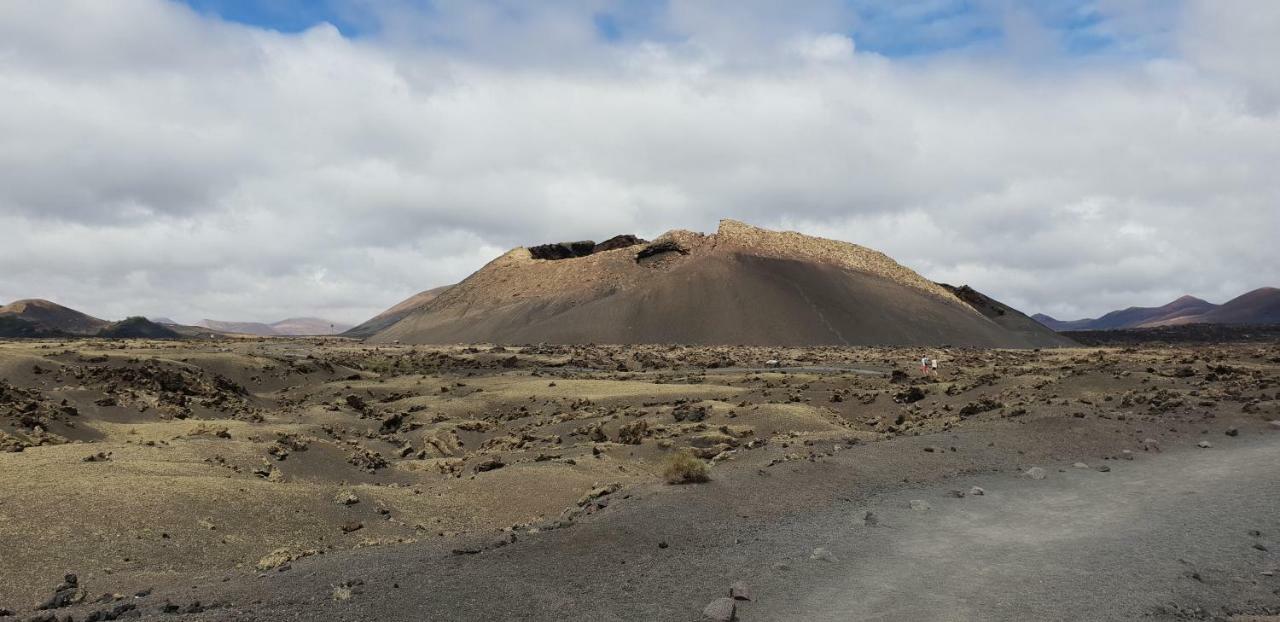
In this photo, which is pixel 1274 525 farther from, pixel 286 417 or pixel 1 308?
pixel 1 308

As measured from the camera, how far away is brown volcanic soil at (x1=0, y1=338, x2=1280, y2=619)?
26.9ft

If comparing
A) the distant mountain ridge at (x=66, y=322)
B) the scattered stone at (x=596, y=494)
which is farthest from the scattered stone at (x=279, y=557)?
the distant mountain ridge at (x=66, y=322)

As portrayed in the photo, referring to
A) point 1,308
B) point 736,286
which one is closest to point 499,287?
point 736,286

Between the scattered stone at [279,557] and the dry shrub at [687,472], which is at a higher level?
the dry shrub at [687,472]

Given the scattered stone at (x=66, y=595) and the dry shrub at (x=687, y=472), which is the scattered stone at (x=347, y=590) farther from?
the dry shrub at (x=687, y=472)

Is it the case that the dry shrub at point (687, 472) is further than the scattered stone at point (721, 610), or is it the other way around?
the dry shrub at point (687, 472)

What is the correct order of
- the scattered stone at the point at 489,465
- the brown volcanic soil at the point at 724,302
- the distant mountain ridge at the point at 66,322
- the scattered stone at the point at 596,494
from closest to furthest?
the scattered stone at the point at 596,494 → the scattered stone at the point at 489,465 → the brown volcanic soil at the point at 724,302 → the distant mountain ridge at the point at 66,322

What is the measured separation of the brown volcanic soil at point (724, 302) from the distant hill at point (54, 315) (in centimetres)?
9533

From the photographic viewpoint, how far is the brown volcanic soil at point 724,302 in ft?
253

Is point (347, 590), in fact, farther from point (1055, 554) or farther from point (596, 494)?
point (1055, 554)

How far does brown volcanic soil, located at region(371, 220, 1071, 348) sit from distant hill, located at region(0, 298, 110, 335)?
95.3 metres

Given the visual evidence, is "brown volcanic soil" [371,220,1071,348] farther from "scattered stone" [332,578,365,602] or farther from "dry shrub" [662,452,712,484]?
"scattered stone" [332,578,365,602]

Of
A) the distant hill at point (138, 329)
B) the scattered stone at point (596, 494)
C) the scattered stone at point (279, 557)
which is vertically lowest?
the scattered stone at point (279, 557)

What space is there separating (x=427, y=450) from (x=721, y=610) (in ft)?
42.8
